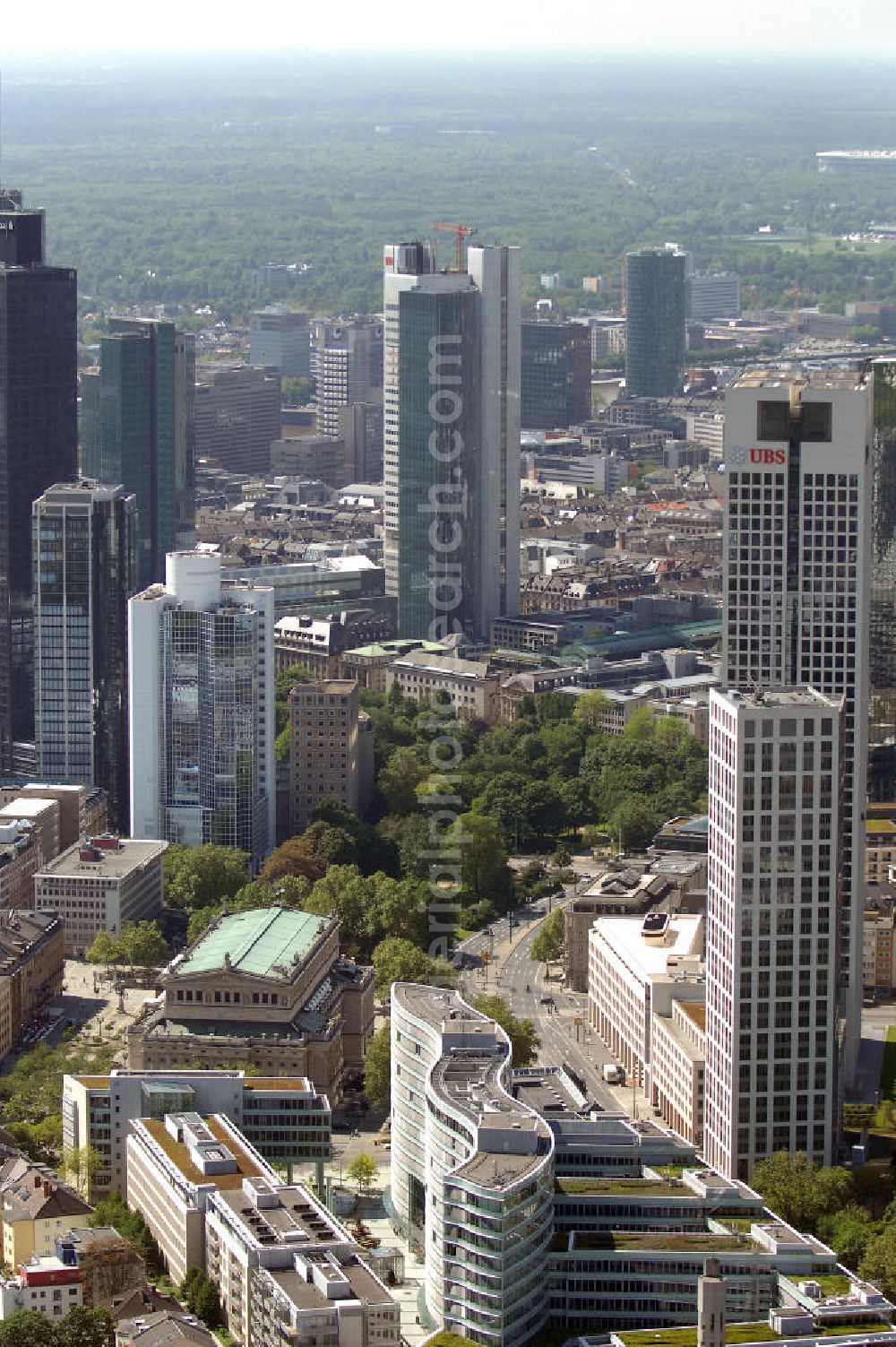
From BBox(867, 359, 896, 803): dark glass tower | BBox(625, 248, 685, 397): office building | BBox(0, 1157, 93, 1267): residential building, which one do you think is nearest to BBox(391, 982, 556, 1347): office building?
BBox(0, 1157, 93, 1267): residential building

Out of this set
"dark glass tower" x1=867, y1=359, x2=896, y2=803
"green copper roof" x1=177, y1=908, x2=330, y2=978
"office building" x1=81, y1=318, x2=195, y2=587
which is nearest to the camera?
"green copper roof" x1=177, y1=908, x2=330, y2=978

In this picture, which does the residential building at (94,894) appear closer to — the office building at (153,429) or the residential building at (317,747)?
the residential building at (317,747)

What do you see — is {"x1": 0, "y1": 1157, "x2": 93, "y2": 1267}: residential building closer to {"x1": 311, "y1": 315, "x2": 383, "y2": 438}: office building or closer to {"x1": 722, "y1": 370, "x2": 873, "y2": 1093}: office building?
{"x1": 722, "y1": 370, "x2": 873, "y2": 1093}: office building

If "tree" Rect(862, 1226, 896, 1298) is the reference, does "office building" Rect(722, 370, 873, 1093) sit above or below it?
above

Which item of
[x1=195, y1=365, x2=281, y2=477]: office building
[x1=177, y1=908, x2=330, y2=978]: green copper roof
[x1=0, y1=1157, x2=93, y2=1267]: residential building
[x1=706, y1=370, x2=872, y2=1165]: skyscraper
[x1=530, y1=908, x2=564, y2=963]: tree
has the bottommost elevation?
[x1=530, y1=908, x2=564, y2=963]: tree

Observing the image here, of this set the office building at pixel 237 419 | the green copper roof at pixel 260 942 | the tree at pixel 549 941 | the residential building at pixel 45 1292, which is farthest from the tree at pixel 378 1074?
the office building at pixel 237 419

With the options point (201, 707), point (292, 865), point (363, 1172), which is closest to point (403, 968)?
point (292, 865)

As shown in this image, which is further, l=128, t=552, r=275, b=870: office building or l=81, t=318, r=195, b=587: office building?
l=81, t=318, r=195, b=587: office building
